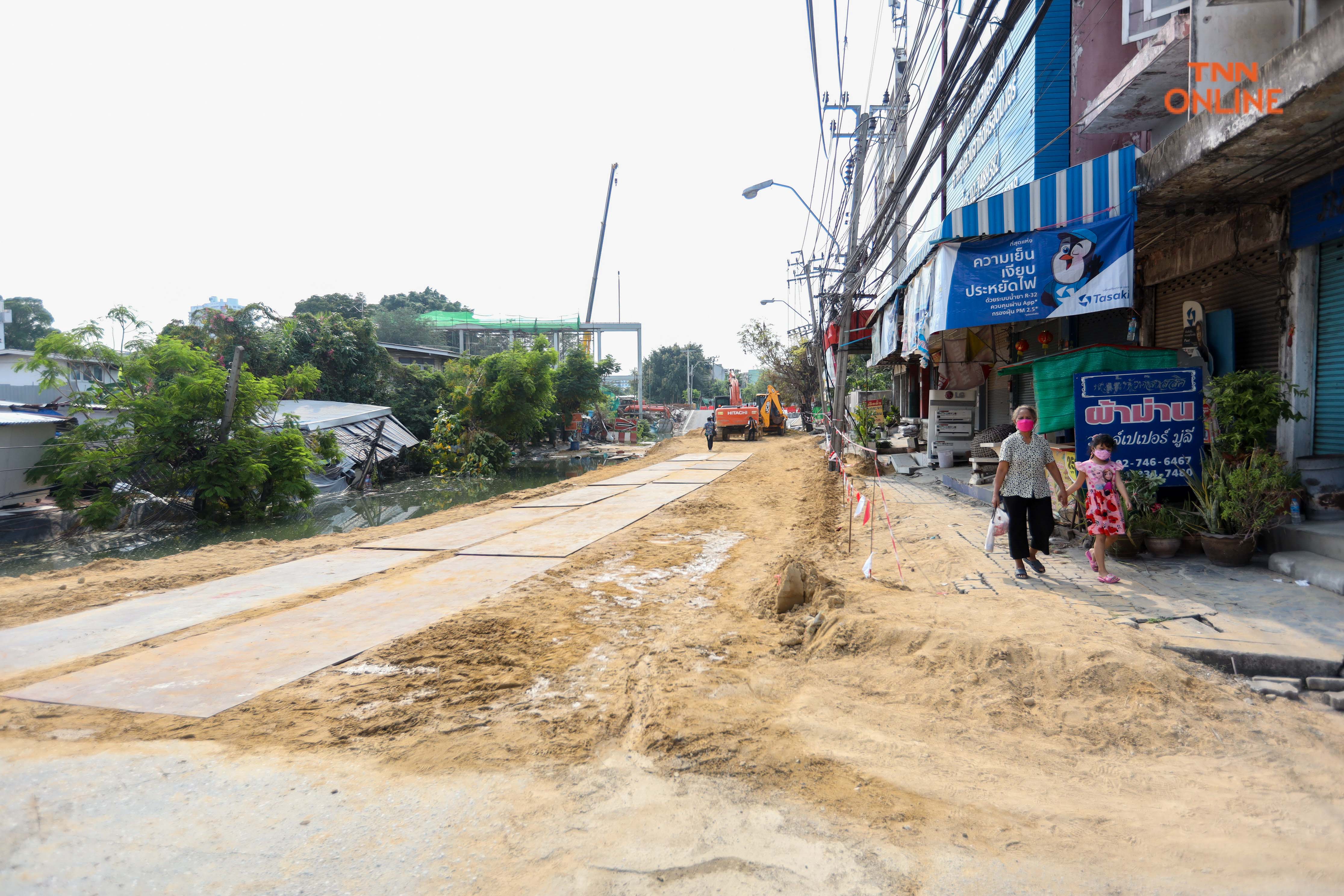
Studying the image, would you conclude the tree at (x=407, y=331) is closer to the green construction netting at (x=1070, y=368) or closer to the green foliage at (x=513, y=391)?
the green foliage at (x=513, y=391)

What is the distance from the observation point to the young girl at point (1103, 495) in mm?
6000

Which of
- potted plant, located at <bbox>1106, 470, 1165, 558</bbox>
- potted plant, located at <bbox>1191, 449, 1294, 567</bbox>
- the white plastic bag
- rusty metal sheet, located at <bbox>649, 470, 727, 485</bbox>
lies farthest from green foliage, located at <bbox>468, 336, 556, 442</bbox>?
potted plant, located at <bbox>1191, 449, 1294, 567</bbox>

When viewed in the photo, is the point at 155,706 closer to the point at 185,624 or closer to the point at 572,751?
the point at 185,624

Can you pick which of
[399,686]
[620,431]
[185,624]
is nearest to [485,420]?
[620,431]

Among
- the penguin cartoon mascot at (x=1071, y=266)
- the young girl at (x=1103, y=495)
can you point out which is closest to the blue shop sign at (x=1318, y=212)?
the penguin cartoon mascot at (x=1071, y=266)

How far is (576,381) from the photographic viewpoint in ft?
125

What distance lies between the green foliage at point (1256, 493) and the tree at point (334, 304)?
162 feet

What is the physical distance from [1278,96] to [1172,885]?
5.60m

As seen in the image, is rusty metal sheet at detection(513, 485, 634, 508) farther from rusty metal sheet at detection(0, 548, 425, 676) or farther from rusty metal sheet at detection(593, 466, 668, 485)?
rusty metal sheet at detection(0, 548, 425, 676)

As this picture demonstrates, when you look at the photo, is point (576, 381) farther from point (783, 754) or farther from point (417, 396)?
point (783, 754)

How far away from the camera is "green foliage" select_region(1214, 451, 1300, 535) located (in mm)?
5902

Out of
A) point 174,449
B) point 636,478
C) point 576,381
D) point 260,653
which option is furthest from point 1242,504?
point 576,381

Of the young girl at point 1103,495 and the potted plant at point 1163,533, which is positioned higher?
the young girl at point 1103,495

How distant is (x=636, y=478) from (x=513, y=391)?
12.2 meters
